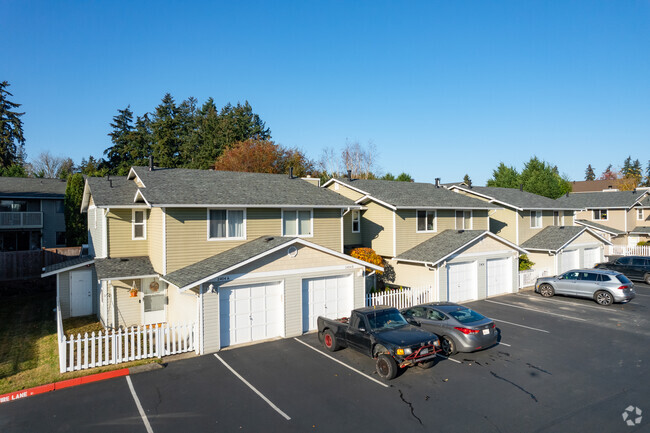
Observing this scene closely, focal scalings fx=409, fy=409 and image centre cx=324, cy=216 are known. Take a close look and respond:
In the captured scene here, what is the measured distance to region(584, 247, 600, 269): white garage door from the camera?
31281 millimetres

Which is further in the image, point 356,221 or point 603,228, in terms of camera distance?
point 603,228

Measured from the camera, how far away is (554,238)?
30.2m

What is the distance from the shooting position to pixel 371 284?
2294 cm

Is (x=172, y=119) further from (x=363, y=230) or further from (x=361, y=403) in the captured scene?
(x=361, y=403)

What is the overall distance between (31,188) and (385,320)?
118 ft

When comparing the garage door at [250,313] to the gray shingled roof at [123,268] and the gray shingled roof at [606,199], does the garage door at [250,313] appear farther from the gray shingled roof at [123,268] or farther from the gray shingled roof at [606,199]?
the gray shingled roof at [606,199]

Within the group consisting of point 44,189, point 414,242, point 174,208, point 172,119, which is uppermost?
point 172,119

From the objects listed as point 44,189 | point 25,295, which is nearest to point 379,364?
point 25,295

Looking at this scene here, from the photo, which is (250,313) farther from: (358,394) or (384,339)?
(358,394)

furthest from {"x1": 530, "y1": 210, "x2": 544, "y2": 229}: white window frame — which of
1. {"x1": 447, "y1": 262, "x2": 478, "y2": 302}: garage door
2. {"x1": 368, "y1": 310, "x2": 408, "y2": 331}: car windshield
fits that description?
{"x1": 368, "y1": 310, "x2": 408, "y2": 331}: car windshield

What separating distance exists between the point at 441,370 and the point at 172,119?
188ft

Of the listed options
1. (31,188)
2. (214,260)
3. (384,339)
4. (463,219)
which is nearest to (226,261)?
(214,260)

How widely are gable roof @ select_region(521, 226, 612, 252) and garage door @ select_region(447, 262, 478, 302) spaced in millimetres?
9033

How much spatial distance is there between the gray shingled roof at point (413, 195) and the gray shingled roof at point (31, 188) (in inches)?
1012
